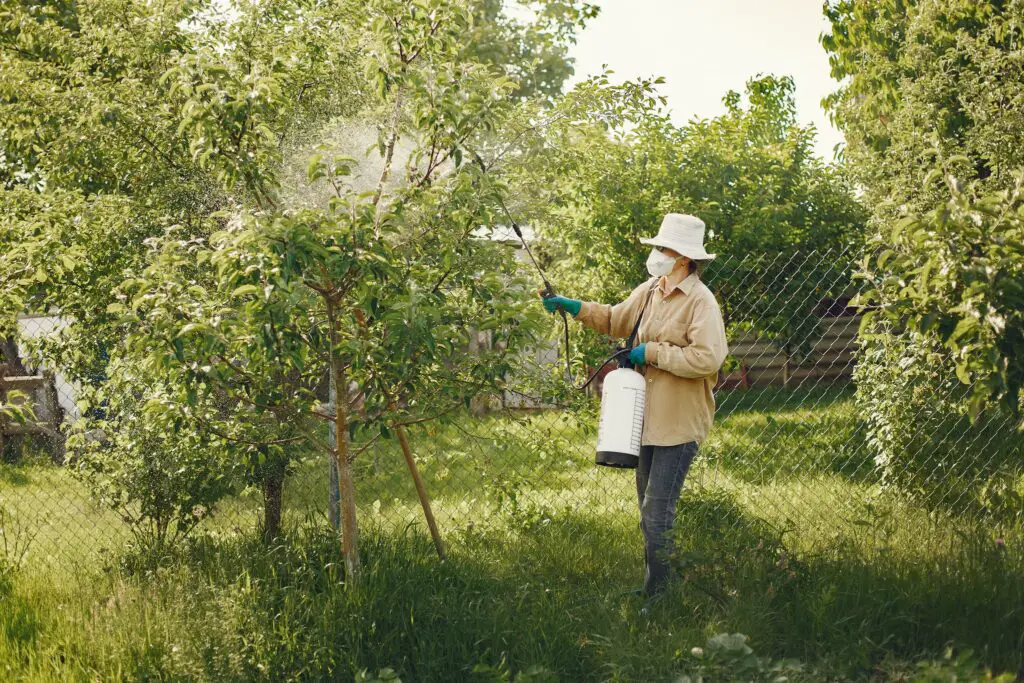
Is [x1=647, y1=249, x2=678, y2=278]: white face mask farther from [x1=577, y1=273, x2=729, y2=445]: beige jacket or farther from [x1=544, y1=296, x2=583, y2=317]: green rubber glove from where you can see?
[x1=544, y1=296, x2=583, y2=317]: green rubber glove

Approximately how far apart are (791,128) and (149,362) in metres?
8.61

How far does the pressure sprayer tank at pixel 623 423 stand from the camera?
155 inches

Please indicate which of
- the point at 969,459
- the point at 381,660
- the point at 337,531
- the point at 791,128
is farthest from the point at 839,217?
the point at 381,660

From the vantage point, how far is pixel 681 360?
3.82 metres

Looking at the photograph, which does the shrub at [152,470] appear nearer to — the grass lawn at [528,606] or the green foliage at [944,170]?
the grass lawn at [528,606]

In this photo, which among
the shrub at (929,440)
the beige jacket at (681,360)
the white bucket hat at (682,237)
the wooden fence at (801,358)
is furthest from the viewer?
the wooden fence at (801,358)

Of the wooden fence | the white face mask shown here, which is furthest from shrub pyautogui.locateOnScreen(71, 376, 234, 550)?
the wooden fence

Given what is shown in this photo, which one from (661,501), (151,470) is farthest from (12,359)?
(661,501)

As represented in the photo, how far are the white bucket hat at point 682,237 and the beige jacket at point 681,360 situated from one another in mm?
122

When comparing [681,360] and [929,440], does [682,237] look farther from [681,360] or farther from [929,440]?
[929,440]

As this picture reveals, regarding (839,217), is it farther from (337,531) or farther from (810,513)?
(337,531)

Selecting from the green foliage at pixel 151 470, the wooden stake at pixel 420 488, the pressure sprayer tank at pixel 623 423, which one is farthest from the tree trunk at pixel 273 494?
the pressure sprayer tank at pixel 623 423

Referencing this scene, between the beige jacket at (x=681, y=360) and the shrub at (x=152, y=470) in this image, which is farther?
the shrub at (x=152, y=470)

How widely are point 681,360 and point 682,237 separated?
58 cm
